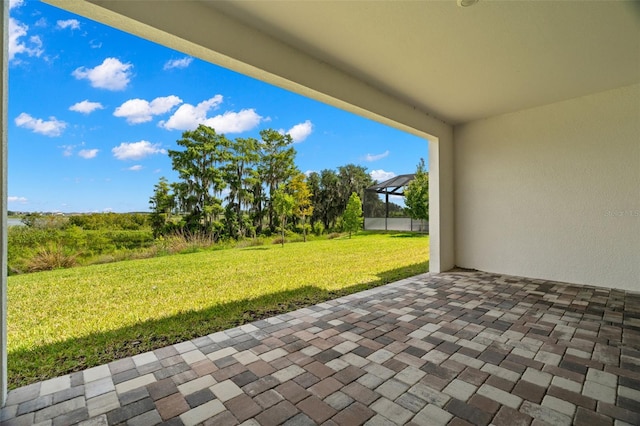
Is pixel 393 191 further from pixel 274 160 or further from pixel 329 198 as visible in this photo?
pixel 274 160

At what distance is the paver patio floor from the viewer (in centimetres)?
147

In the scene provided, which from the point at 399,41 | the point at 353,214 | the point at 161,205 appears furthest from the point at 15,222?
the point at 353,214

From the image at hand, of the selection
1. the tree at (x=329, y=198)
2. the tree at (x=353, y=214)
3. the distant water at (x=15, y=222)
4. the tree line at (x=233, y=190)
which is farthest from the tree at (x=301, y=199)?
the distant water at (x=15, y=222)

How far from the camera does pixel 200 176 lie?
9648 mm

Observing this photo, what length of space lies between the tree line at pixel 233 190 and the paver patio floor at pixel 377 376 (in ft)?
23.2

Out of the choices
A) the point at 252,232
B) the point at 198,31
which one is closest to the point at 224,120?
the point at 252,232

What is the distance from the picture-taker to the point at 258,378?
1.81 m

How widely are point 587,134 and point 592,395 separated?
3.87 meters

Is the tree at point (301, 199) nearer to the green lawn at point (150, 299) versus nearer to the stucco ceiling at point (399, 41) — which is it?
the green lawn at point (150, 299)

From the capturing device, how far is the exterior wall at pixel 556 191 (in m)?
3.70

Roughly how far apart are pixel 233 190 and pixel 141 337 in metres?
8.50

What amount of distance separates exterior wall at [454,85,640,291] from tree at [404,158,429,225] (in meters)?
7.29

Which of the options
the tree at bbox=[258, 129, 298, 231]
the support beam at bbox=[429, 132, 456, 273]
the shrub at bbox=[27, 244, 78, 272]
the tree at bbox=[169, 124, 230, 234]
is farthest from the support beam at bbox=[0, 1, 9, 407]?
the tree at bbox=[258, 129, 298, 231]

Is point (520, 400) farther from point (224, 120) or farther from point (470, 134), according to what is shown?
point (224, 120)
